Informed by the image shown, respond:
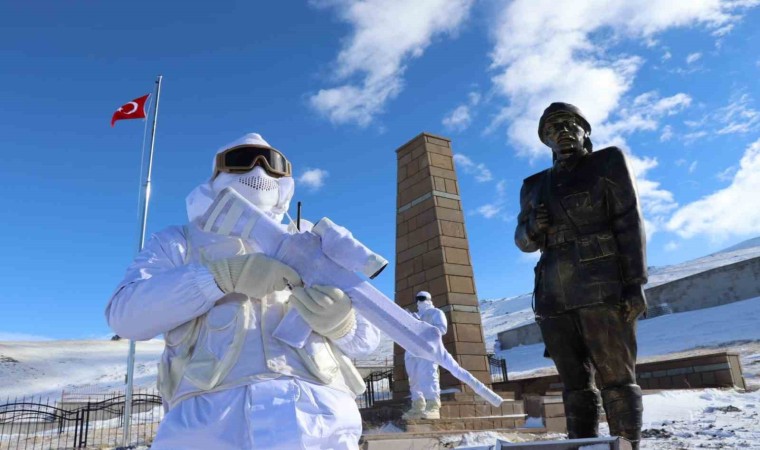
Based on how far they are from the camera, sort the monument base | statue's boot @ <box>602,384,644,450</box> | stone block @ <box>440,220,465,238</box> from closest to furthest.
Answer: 1. statue's boot @ <box>602,384,644,450</box>
2. the monument base
3. stone block @ <box>440,220,465,238</box>

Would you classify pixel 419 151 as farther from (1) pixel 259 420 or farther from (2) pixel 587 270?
(1) pixel 259 420

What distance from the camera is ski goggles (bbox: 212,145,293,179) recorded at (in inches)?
85.2

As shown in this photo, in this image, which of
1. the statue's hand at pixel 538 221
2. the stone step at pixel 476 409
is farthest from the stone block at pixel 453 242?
the statue's hand at pixel 538 221

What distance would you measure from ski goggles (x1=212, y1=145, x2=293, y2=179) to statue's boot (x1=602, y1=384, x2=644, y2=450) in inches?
74.1

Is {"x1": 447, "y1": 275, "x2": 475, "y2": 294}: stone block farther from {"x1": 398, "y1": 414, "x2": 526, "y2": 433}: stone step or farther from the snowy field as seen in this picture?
the snowy field

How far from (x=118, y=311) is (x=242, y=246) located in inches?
18.6

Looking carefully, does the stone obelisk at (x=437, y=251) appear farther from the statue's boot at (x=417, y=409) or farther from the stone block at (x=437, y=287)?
the statue's boot at (x=417, y=409)

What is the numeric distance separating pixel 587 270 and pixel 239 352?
184 centimetres

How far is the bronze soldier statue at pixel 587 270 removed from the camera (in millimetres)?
2643

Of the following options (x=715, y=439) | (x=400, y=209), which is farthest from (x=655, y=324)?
(x=715, y=439)

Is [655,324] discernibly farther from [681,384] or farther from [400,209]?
[400,209]

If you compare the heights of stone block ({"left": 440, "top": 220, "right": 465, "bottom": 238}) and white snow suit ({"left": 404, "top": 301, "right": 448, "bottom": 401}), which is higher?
stone block ({"left": 440, "top": 220, "right": 465, "bottom": 238})

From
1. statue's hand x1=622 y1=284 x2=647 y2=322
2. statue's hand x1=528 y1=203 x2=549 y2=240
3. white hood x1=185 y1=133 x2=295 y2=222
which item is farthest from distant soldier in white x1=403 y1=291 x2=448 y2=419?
white hood x1=185 y1=133 x2=295 y2=222

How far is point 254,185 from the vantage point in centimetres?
215
